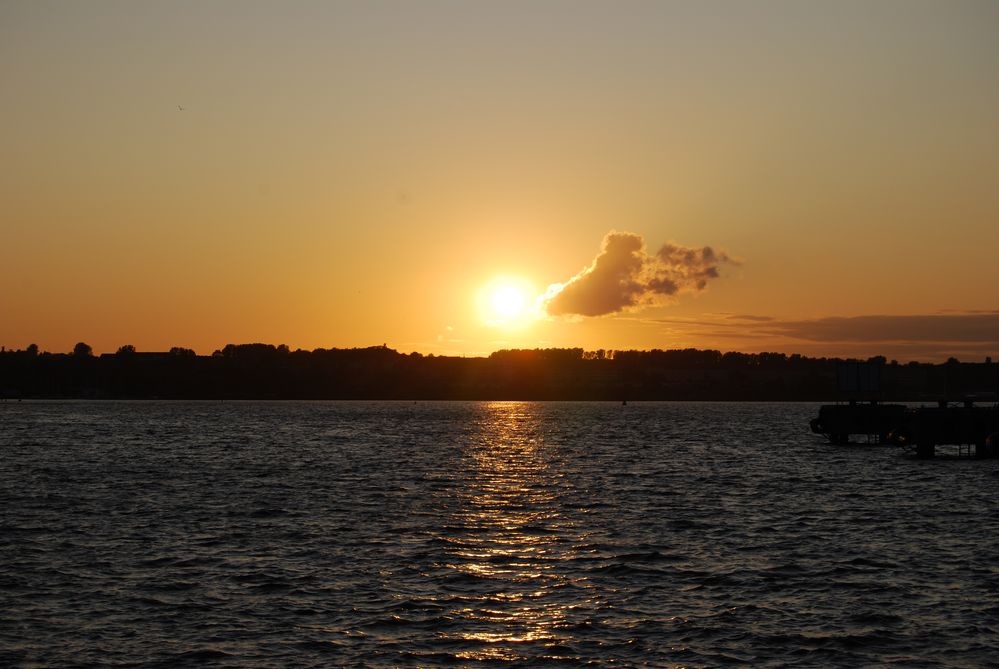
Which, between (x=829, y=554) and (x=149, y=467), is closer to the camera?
(x=829, y=554)

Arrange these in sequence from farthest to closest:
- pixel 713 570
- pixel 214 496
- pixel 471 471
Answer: pixel 471 471 → pixel 214 496 → pixel 713 570

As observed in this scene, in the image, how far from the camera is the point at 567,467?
9344 centimetres

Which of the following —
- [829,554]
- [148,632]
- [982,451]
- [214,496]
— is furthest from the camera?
[982,451]

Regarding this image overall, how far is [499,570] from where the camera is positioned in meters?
38.3

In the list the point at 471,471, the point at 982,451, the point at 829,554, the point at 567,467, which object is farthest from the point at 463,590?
the point at 982,451

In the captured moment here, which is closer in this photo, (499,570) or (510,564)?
(499,570)

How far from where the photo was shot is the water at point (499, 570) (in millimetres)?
27500

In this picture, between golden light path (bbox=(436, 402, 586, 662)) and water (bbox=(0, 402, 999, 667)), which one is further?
golden light path (bbox=(436, 402, 586, 662))

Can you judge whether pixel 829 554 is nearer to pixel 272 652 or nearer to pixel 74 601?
pixel 272 652

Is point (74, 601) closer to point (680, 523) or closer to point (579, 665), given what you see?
point (579, 665)

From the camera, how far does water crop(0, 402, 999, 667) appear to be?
27500 mm

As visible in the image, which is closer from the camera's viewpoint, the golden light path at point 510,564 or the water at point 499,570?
the water at point 499,570

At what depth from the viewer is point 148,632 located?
28.9 m

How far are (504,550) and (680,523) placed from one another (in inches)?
467
